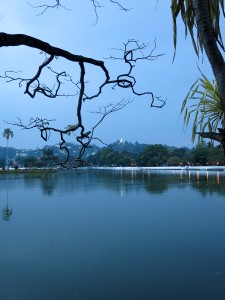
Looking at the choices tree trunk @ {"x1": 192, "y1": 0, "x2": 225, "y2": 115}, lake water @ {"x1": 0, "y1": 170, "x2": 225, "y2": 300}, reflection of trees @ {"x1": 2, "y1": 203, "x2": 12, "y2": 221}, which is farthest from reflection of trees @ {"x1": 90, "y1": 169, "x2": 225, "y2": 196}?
tree trunk @ {"x1": 192, "y1": 0, "x2": 225, "y2": 115}

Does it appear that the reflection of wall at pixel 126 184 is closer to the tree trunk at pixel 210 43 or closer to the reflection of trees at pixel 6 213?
the reflection of trees at pixel 6 213

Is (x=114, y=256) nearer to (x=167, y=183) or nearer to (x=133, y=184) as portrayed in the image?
(x=133, y=184)

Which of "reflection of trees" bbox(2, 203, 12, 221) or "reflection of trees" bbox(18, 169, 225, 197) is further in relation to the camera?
"reflection of trees" bbox(18, 169, 225, 197)

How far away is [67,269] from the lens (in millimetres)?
6375

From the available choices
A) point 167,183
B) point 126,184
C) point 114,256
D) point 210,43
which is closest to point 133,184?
point 126,184

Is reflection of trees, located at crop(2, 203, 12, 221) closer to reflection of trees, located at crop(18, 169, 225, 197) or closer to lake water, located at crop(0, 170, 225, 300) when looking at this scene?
lake water, located at crop(0, 170, 225, 300)

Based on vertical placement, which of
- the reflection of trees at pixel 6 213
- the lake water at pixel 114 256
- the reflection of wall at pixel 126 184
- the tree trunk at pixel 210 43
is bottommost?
the reflection of trees at pixel 6 213

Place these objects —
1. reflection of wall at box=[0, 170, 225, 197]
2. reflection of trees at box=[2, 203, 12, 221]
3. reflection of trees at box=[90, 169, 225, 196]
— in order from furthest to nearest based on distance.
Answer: reflection of wall at box=[0, 170, 225, 197] < reflection of trees at box=[90, 169, 225, 196] < reflection of trees at box=[2, 203, 12, 221]

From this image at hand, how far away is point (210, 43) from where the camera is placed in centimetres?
192

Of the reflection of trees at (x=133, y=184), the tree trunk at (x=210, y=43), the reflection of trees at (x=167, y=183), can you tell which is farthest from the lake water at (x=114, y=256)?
the reflection of trees at (x=167, y=183)

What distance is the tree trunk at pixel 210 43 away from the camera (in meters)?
1.85

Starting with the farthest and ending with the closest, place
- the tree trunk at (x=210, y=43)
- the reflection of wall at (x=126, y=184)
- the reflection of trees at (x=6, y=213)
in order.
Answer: the reflection of wall at (x=126, y=184)
the reflection of trees at (x=6, y=213)
the tree trunk at (x=210, y=43)

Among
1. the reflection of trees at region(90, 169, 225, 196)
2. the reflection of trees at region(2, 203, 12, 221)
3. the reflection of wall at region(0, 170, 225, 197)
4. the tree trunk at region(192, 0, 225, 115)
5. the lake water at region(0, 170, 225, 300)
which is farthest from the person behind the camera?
the reflection of wall at region(0, 170, 225, 197)

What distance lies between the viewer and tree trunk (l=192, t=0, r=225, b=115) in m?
1.85
